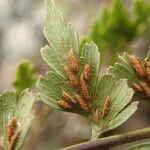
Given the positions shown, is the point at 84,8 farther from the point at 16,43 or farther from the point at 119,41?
the point at 119,41

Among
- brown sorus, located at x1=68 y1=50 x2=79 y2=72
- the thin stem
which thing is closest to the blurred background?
brown sorus, located at x1=68 y1=50 x2=79 y2=72

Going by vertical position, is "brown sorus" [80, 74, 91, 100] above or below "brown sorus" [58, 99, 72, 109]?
above

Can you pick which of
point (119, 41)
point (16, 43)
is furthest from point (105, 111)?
point (16, 43)

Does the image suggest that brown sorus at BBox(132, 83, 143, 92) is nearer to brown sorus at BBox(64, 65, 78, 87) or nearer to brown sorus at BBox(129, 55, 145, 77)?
brown sorus at BBox(129, 55, 145, 77)

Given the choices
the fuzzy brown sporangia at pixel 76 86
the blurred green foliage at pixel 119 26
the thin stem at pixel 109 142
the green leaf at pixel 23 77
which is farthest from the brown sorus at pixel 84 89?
the blurred green foliage at pixel 119 26

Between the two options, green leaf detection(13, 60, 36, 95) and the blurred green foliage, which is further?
the blurred green foliage

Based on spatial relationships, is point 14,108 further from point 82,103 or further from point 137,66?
point 137,66

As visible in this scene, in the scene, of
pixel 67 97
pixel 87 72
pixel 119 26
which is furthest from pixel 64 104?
pixel 119 26
